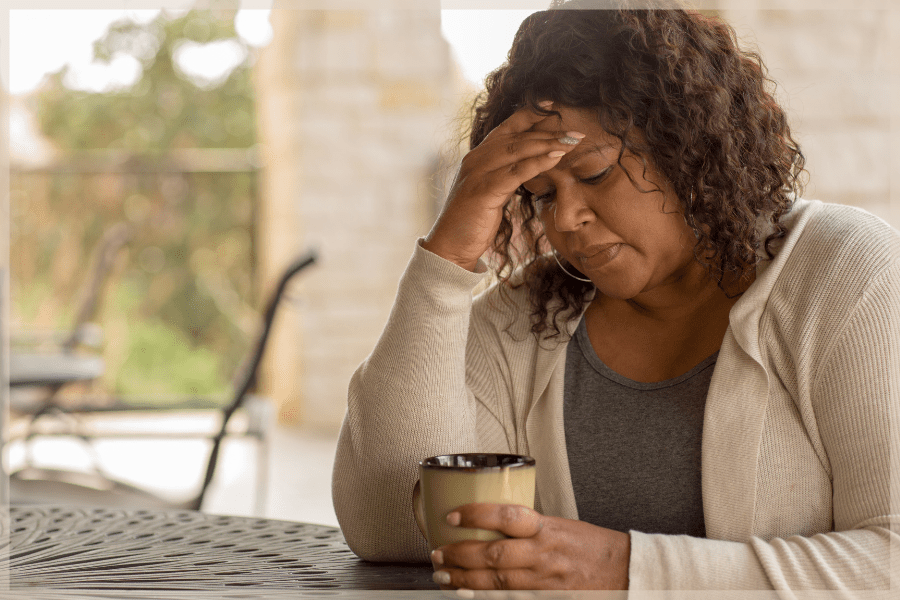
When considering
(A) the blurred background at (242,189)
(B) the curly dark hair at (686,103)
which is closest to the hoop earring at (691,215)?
(B) the curly dark hair at (686,103)

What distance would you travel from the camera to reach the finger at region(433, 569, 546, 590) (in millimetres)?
708

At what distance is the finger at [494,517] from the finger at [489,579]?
0.11 feet

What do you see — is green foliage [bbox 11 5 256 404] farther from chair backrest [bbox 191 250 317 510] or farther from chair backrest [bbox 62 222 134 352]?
chair backrest [bbox 191 250 317 510]

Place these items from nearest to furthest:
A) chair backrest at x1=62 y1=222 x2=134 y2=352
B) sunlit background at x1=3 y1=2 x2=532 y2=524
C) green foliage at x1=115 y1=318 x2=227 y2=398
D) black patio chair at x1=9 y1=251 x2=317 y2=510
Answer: black patio chair at x1=9 y1=251 x2=317 y2=510 < chair backrest at x1=62 y1=222 x2=134 y2=352 < sunlit background at x1=3 y1=2 x2=532 y2=524 < green foliage at x1=115 y1=318 x2=227 y2=398

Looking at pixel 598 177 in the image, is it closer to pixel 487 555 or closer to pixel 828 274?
pixel 828 274

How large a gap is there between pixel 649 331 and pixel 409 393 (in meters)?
0.34

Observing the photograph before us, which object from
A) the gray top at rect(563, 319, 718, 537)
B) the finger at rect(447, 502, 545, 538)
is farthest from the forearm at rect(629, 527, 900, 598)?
the gray top at rect(563, 319, 718, 537)

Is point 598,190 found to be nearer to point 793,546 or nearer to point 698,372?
point 698,372

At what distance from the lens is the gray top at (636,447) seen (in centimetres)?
98

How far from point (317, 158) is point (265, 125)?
0.77 metres

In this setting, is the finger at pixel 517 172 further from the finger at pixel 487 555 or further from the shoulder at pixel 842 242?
the finger at pixel 487 555

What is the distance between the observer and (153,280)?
19.8 ft

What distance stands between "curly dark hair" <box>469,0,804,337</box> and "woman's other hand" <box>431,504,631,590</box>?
16.1 inches

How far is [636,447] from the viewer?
3.34 ft
